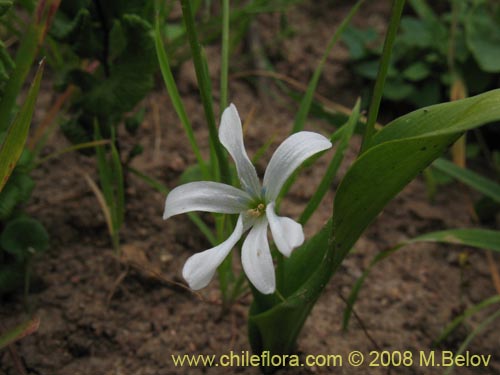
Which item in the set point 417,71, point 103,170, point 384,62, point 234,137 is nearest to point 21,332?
point 103,170

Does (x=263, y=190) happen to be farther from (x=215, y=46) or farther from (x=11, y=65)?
(x=215, y=46)

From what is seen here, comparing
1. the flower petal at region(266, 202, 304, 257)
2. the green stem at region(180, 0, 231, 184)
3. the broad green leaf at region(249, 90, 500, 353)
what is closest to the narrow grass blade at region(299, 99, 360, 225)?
the broad green leaf at region(249, 90, 500, 353)

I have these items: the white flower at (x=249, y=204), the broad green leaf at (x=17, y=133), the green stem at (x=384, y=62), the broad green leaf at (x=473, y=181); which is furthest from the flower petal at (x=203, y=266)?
the broad green leaf at (x=473, y=181)

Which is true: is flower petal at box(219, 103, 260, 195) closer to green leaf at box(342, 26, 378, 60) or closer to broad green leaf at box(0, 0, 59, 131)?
broad green leaf at box(0, 0, 59, 131)

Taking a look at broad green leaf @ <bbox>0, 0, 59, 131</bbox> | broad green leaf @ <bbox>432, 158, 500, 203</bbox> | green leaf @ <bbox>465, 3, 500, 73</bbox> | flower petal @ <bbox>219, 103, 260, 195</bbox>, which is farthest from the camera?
green leaf @ <bbox>465, 3, 500, 73</bbox>

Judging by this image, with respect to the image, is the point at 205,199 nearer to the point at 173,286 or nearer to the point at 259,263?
the point at 259,263

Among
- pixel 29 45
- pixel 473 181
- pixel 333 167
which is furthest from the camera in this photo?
pixel 473 181
